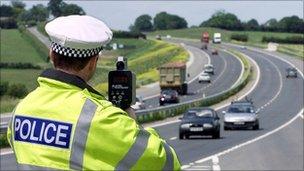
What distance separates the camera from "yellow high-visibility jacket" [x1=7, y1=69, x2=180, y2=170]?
338 cm

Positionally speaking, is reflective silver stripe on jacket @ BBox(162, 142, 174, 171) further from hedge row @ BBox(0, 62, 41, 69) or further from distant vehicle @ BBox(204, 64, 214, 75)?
distant vehicle @ BBox(204, 64, 214, 75)

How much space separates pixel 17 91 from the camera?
69688mm

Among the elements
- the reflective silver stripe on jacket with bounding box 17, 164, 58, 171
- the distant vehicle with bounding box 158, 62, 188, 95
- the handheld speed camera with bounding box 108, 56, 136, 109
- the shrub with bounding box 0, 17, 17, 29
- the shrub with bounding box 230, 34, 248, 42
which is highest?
the handheld speed camera with bounding box 108, 56, 136, 109

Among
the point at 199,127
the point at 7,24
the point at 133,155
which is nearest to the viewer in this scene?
the point at 133,155

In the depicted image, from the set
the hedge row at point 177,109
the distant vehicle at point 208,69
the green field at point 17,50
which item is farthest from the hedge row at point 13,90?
the distant vehicle at point 208,69

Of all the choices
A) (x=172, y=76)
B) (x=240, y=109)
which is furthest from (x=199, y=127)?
(x=172, y=76)

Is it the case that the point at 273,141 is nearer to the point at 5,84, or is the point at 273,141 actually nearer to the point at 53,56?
the point at 53,56

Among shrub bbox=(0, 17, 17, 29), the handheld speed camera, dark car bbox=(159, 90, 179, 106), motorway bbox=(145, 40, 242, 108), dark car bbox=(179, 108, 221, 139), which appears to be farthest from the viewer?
shrub bbox=(0, 17, 17, 29)

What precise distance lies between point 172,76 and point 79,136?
262ft

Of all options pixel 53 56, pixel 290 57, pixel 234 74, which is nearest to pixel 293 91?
pixel 234 74

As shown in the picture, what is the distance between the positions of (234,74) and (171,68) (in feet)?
118

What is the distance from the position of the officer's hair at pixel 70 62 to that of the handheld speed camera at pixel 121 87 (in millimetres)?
450

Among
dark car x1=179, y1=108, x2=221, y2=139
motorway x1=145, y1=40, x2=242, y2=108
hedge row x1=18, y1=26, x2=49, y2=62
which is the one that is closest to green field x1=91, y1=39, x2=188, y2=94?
motorway x1=145, y1=40, x2=242, y2=108

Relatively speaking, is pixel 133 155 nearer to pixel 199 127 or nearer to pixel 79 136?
pixel 79 136
